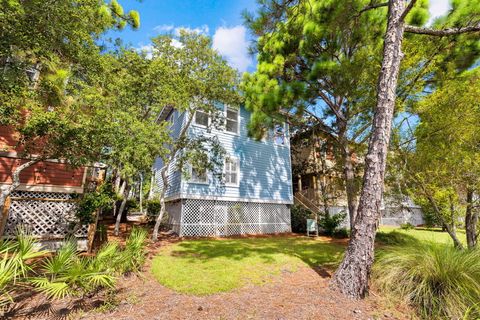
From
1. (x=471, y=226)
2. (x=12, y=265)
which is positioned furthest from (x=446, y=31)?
(x=12, y=265)

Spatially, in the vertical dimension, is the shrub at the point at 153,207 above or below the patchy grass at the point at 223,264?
above

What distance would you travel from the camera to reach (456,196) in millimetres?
5922

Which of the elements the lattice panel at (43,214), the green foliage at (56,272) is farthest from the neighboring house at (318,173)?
the green foliage at (56,272)

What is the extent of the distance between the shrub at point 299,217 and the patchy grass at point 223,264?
650 cm

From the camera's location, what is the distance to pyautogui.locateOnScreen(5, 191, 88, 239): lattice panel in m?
7.03

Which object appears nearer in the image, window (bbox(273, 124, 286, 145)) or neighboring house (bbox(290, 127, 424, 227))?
window (bbox(273, 124, 286, 145))

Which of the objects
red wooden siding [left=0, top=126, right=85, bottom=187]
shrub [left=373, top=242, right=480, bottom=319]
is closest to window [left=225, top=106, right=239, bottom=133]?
red wooden siding [left=0, top=126, right=85, bottom=187]

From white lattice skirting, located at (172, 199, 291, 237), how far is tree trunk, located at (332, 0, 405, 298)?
8135 mm

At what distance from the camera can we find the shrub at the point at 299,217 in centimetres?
1507

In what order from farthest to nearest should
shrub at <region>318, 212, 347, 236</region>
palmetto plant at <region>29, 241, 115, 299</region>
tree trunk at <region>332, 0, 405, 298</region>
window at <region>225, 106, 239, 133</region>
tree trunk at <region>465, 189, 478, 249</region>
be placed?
window at <region>225, 106, 239, 133</region>
shrub at <region>318, 212, 347, 236</region>
tree trunk at <region>465, 189, 478, 249</region>
tree trunk at <region>332, 0, 405, 298</region>
palmetto plant at <region>29, 241, 115, 299</region>

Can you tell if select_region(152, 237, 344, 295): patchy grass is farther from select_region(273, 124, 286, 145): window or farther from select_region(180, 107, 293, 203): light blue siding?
select_region(273, 124, 286, 145): window

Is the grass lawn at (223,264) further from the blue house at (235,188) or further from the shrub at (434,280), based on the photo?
the blue house at (235,188)

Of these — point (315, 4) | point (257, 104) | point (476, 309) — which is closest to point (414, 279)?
point (476, 309)

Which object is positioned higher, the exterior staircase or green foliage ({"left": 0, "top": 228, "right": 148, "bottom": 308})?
the exterior staircase
